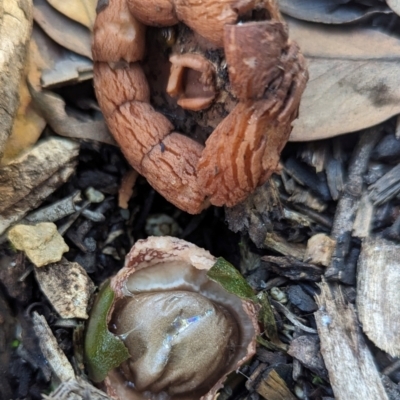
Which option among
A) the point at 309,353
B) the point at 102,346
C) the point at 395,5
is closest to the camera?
the point at 102,346

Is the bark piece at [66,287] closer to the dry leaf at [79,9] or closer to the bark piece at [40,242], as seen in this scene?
the bark piece at [40,242]

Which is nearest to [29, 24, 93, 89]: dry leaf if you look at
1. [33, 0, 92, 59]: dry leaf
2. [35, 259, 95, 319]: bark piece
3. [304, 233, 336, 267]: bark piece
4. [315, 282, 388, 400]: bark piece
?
[33, 0, 92, 59]: dry leaf

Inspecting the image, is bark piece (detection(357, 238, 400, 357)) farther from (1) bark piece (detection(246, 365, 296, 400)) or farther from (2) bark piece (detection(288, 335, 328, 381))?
(1) bark piece (detection(246, 365, 296, 400))

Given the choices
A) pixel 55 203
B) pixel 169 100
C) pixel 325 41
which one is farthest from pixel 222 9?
pixel 55 203

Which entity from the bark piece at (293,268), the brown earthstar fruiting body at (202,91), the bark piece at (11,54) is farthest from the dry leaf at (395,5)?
the bark piece at (11,54)

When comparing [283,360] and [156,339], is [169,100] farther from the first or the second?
[283,360]

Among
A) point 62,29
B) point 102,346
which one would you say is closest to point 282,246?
point 102,346

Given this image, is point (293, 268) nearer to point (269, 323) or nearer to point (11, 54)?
point (269, 323)
